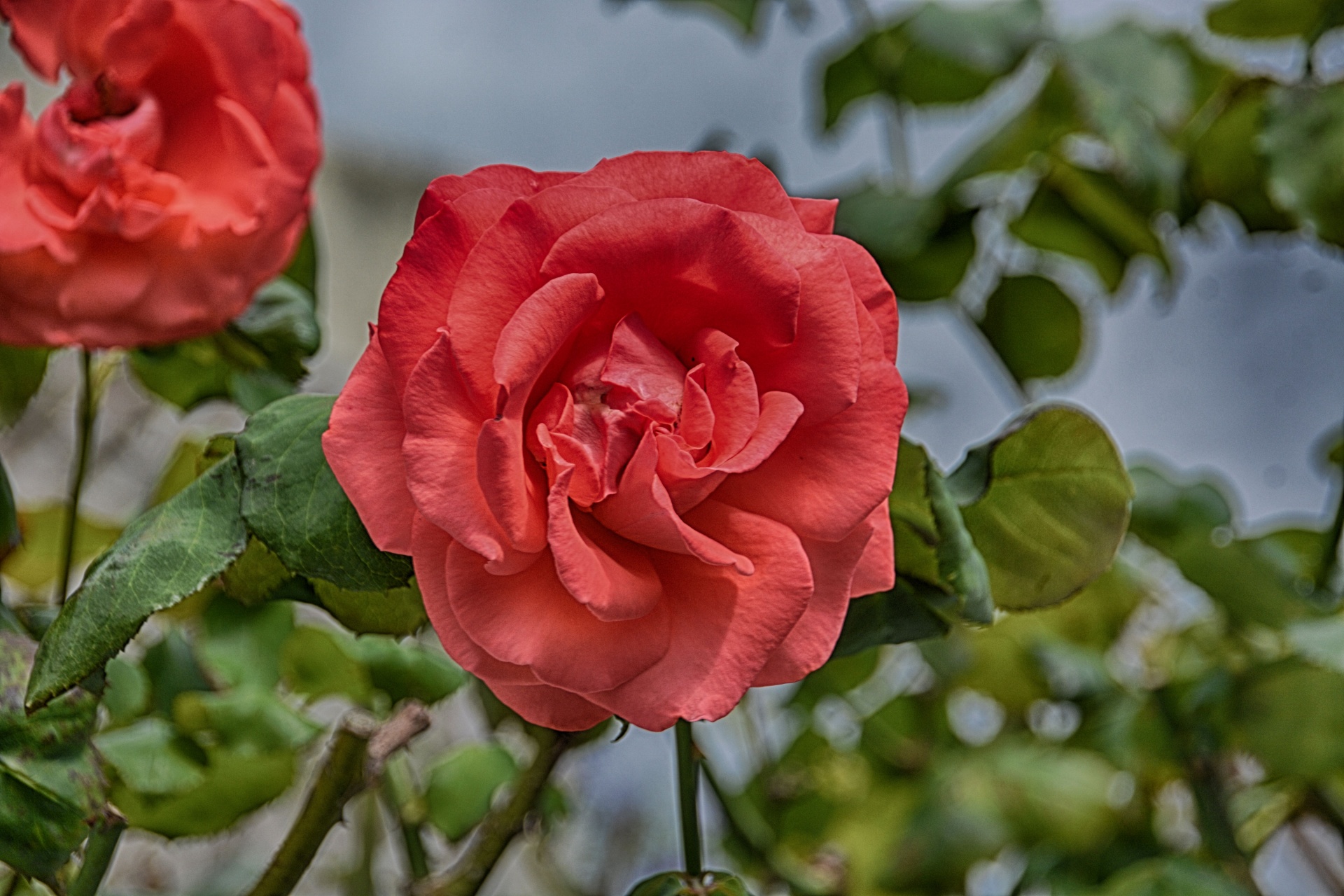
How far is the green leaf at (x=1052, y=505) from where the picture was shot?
222 mm

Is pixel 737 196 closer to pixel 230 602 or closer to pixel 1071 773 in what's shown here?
pixel 230 602

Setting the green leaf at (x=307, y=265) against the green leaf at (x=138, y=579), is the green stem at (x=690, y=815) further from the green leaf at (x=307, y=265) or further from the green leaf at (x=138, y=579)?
the green leaf at (x=307, y=265)

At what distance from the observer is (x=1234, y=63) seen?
0.54 m

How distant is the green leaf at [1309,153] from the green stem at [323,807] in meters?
0.39

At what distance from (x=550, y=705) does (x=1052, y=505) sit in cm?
12

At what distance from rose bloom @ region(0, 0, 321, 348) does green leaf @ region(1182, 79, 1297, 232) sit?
0.38 meters

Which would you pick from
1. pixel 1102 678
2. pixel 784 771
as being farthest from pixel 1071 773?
pixel 784 771

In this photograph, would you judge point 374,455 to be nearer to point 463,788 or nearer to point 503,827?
point 503,827

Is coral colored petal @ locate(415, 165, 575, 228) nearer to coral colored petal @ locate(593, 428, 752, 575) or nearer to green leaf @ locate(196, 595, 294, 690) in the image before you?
coral colored petal @ locate(593, 428, 752, 575)

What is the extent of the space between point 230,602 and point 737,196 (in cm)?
27

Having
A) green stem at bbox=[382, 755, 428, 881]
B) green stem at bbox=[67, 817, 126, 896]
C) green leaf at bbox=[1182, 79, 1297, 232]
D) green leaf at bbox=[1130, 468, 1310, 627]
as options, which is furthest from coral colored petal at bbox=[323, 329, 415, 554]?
green leaf at bbox=[1182, 79, 1297, 232]

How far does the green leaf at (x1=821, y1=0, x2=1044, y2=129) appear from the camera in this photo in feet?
1.54

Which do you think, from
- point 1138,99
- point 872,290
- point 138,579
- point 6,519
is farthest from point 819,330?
point 1138,99

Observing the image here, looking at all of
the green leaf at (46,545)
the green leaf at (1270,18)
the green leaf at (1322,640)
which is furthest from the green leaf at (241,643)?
the green leaf at (1270,18)
